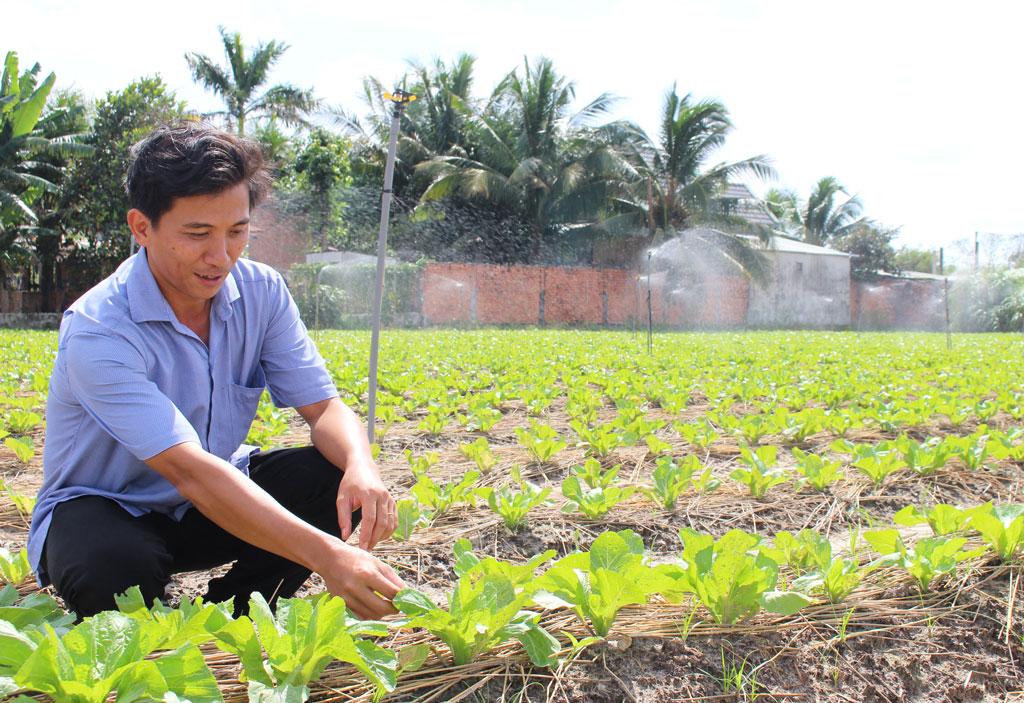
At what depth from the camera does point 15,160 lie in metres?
18.6

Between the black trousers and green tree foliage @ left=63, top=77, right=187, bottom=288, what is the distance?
61.5ft

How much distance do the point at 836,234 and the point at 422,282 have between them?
970 inches

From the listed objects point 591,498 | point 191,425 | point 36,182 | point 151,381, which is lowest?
point 591,498

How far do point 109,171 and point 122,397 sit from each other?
65.7ft

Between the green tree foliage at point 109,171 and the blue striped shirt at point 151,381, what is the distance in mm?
18608

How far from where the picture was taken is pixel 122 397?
147 cm

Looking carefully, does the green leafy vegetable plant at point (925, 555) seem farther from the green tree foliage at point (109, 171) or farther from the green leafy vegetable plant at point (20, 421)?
the green tree foliage at point (109, 171)

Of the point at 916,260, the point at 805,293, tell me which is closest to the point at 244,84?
the point at 805,293

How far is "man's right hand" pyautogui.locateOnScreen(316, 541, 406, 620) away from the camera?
1.32m

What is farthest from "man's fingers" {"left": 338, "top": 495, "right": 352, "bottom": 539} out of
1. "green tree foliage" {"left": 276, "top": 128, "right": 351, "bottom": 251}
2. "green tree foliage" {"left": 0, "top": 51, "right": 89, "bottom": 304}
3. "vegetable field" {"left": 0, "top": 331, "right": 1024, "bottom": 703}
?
"green tree foliage" {"left": 0, "top": 51, "right": 89, "bottom": 304}

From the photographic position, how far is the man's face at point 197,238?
157 cm

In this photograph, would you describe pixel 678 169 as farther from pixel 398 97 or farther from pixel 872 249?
pixel 398 97

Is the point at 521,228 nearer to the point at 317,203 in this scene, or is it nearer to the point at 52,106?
the point at 317,203

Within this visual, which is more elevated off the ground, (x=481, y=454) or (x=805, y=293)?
(x=805, y=293)
